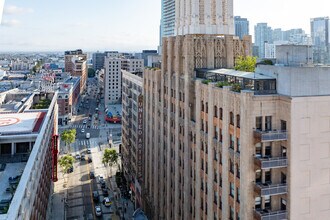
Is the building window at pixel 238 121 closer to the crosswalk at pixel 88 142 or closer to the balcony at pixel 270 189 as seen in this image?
the balcony at pixel 270 189

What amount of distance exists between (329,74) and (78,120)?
500 feet

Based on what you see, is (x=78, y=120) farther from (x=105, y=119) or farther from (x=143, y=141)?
(x=143, y=141)

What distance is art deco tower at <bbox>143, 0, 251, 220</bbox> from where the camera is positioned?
42.3 meters

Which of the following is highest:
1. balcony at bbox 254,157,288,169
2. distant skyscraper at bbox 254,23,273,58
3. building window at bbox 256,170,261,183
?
distant skyscraper at bbox 254,23,273,58

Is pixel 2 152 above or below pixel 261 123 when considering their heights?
below

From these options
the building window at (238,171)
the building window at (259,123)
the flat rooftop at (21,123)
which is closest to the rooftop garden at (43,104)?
the flat rooftop at (21,123)

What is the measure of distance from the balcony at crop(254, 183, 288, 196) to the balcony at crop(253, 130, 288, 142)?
399cm

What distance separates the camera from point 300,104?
30.3 meters

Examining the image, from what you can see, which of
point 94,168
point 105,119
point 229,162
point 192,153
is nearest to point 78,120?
point 105,119

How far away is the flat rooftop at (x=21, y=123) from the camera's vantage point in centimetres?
5277

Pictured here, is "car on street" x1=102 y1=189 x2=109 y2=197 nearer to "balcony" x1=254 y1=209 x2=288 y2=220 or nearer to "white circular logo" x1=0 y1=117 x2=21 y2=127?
"white circular logo" x1=0 y1=117 x2=21 y2=127

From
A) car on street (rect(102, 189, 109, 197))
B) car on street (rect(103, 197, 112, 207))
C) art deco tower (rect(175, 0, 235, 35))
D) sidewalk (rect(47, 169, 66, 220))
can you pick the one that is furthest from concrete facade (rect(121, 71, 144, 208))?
art deco tower (rect(175, 0, 235, 35))

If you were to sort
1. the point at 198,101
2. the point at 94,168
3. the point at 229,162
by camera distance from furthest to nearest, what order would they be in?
the point at 94,168 < the point at 198,101 < the point at 229,162

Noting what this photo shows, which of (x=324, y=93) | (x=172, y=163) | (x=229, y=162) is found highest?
(x=324, y=93)
